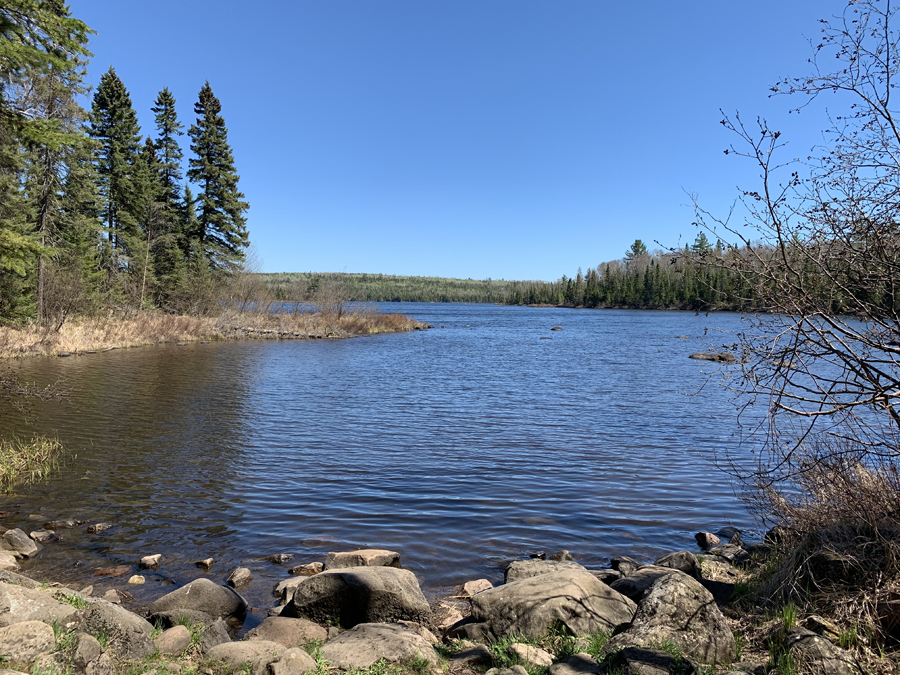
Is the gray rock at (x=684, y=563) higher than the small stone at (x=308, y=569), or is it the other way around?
the gray rock at (x=684, y=563)

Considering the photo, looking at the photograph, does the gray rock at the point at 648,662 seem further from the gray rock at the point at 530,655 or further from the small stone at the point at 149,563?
the small stone at the point at 149,563

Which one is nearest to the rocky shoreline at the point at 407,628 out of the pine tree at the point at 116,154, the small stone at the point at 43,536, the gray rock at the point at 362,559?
the gray rock at the point at 362,559

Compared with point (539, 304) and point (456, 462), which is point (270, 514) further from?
point (539, 304)

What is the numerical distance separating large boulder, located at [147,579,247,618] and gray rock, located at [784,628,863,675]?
5.45m

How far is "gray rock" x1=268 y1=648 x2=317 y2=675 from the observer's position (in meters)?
4.52

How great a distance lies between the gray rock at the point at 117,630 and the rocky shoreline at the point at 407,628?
12 millimetres

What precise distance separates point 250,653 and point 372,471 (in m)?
7.48

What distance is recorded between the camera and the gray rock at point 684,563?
275 inches

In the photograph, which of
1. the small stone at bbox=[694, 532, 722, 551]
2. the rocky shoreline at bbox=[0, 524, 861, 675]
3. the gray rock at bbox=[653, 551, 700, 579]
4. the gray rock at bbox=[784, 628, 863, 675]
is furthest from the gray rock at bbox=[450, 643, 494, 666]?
the small stone at bbox=[694, 532, 722, 551]

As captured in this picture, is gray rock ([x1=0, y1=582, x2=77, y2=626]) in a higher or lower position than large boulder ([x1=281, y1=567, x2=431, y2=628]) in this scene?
higher

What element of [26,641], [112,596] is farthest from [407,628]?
[112,596]

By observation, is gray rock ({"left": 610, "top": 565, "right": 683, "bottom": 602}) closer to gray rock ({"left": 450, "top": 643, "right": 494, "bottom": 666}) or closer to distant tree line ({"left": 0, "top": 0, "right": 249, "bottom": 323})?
gray rock ({"left": 450, "top": 643, "right": 494, "bottom": 666})

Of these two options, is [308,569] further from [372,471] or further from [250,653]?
[372,471]

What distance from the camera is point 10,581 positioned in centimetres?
563
